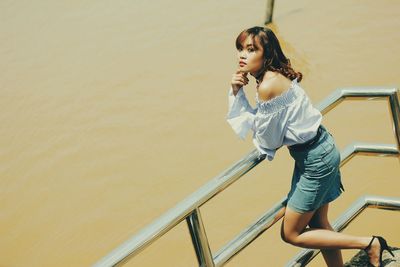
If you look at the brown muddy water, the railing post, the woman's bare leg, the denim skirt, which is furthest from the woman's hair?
the brown muddy water

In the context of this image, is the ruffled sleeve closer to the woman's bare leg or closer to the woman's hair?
the woman's hair

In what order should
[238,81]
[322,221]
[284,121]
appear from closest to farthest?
[284,121]
[238,81]
[322,221]

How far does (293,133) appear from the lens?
1.88m

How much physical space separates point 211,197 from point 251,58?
0.68 meters

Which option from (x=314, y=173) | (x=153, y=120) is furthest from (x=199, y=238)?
(x=153, y=120)

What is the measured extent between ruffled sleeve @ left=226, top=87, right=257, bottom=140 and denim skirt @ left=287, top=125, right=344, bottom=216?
8.7 inches

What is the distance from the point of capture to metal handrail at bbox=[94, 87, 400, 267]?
1.46m

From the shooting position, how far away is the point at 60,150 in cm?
531

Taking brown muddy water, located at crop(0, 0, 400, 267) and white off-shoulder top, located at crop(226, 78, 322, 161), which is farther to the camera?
brown muddy water, located at crop(0, 0, 400, 267)

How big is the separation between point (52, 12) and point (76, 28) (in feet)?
3.09

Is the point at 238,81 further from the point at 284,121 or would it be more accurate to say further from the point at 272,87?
the point at 284,121

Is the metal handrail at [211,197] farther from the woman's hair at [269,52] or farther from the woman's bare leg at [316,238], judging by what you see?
the woman's hair at [269,52]

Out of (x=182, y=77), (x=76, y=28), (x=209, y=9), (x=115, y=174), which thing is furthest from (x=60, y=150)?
(x=209, y=9)

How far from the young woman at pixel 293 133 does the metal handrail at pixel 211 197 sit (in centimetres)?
10
